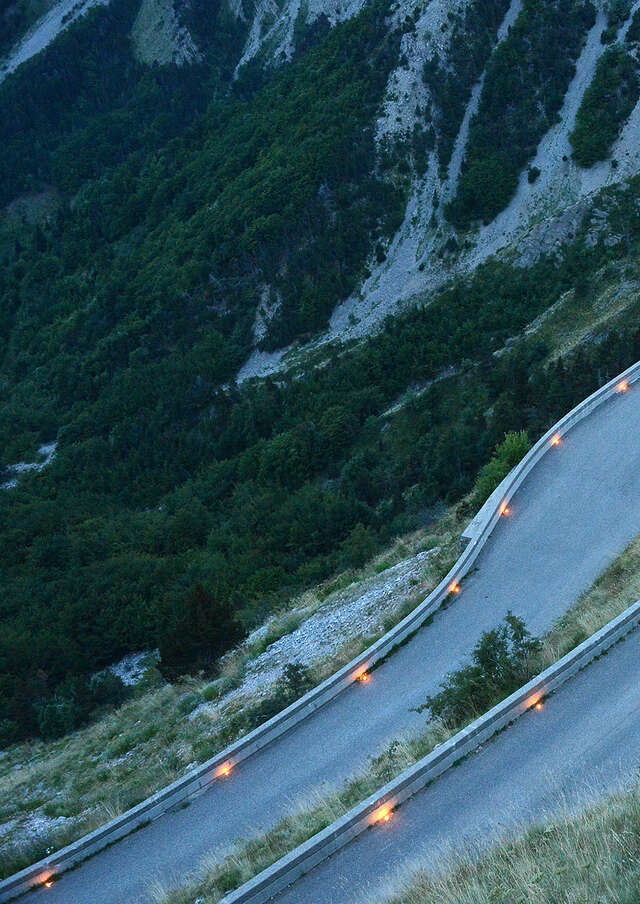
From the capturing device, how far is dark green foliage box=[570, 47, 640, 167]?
175 ft

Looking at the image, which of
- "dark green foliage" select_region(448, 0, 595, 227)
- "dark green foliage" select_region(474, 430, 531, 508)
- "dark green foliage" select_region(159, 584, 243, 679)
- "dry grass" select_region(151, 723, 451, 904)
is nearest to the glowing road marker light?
"dry grass" select_region(151, 723, 451, 904)

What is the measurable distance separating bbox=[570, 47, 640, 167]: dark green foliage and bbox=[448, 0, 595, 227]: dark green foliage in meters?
2.80

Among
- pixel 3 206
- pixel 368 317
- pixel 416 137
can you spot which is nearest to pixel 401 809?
pixel 368 317

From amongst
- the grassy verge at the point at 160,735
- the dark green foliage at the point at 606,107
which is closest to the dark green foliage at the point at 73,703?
the grassy verge at the point at 160,735

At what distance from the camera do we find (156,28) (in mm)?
100375

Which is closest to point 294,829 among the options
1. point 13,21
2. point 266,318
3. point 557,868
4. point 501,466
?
point 557,868

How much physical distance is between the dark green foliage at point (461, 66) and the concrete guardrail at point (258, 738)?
51.0 meters

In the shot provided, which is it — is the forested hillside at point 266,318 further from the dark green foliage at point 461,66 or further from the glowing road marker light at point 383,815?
the glowing road marker light at point 383,815

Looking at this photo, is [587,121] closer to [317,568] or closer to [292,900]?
[317,568]

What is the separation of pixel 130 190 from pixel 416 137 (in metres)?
36.0

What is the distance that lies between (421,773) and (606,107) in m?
56.6

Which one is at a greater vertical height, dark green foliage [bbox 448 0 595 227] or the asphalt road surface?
dark green foliage [bbox 448 0 595 227]

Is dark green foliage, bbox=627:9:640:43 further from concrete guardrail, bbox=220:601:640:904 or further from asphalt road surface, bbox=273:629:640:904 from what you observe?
asphalt road surface, bbox=273:629:640:904

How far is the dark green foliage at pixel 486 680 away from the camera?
420 inches
